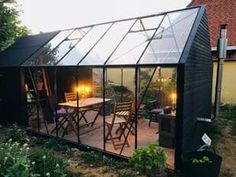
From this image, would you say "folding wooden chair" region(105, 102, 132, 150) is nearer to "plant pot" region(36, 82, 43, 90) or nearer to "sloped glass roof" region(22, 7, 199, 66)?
"sloped glass roof" region(22, 7, 199, 66)

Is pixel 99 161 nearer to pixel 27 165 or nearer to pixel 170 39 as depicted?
pixel 27 165

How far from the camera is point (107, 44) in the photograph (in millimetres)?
Result: 6039

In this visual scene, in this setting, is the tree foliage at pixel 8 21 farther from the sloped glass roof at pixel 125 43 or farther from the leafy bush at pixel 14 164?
the leafy bush at pixel 14 164

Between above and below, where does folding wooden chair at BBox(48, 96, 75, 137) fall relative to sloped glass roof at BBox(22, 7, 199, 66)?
below

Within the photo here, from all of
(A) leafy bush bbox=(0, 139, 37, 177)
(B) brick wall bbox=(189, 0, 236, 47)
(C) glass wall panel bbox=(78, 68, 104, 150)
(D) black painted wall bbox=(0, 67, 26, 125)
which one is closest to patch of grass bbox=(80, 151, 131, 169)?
(C) glass wall panel bbox=(78, 68, 104, 150)

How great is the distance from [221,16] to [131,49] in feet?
30.7

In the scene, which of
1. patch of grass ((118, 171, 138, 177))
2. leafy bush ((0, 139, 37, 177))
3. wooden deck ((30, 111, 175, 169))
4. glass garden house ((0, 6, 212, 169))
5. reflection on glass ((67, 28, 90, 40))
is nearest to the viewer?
leafy bush ((0, 139, 37, 177))

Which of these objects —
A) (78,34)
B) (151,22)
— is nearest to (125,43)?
(151,22)

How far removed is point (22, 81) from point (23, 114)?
3.32 ft

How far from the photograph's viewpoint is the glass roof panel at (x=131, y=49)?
5.10 m

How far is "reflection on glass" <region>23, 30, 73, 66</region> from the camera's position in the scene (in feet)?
22.3

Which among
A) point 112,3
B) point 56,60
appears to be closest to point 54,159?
point 56,60

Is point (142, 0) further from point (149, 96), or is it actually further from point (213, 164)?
point (213, 164)

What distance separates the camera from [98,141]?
6.27 m
